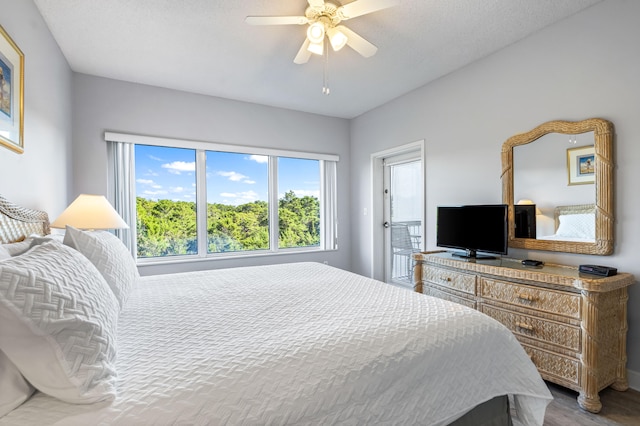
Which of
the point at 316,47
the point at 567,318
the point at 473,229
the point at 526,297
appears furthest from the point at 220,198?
the point at 567,318

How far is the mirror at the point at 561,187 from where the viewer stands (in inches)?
82.0

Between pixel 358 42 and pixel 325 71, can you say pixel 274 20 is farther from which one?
pixel 325 71

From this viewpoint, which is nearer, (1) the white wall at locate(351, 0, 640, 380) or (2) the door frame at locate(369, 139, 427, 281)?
(1) the white wall at locate(351, 0, 640, 380)

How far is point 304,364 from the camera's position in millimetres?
996

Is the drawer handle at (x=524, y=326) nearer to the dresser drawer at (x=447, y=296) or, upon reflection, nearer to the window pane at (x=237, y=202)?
the dresser drawer at (x=447, y=296)

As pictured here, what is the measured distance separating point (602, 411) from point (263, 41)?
352 cm

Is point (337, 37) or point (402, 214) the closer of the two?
point (337, 37)

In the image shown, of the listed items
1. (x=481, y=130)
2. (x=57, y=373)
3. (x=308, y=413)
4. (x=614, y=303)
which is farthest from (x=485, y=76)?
(x=57, y=373)

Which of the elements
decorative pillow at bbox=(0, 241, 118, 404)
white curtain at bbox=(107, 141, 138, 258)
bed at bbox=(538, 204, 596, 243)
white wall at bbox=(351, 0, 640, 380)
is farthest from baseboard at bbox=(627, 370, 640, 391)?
white curtain at bbox=(107, 141, 138, 258)

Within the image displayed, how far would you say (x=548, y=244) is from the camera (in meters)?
2.40

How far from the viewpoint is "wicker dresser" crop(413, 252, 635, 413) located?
1803 mm

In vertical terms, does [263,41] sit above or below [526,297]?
above

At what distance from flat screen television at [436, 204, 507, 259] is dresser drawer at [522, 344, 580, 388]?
2.50 ft

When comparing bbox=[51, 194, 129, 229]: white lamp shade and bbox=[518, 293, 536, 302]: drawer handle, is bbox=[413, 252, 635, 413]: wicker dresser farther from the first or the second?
bbox=[51, 194, 129, 229]: white lamp shade
